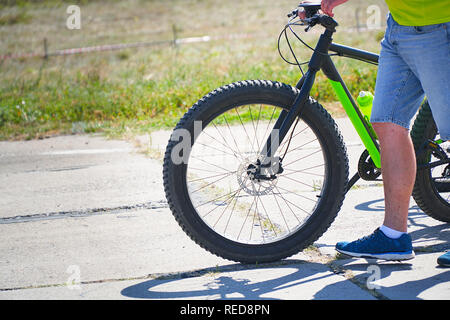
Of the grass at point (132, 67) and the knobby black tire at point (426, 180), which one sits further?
the grass at point (132, 67)

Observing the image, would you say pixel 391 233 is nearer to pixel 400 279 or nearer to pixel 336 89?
pixel 400 279

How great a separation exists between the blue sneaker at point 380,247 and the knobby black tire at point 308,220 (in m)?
0.18

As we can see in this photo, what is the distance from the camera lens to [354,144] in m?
5.86

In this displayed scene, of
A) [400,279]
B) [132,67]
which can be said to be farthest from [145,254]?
[132,67]

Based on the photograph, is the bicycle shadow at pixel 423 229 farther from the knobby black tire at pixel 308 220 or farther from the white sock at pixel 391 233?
the knobby black tire at pixel 308 220

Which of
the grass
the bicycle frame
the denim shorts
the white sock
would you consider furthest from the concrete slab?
the grass

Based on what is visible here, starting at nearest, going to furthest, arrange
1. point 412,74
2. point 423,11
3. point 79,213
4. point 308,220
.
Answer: point 423,11
point 412,74
point 308,220
point 79,213

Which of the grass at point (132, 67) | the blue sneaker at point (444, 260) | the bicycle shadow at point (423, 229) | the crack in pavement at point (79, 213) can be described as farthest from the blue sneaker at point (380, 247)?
the grass at point (132, 67)

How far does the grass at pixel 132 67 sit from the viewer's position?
298 inches

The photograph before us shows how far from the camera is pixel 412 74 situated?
128 inches

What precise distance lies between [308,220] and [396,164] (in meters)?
0.53
